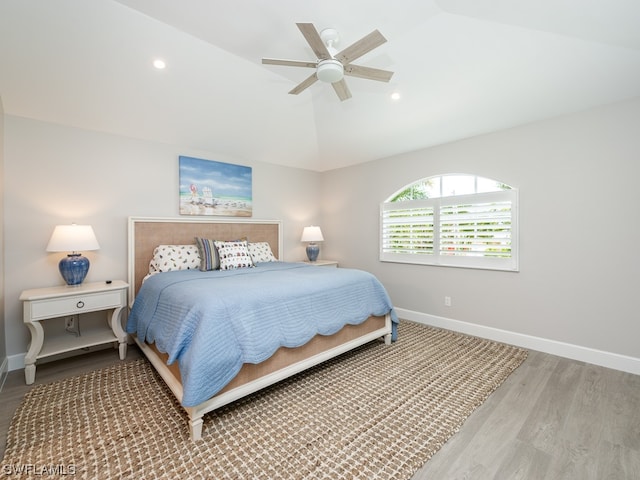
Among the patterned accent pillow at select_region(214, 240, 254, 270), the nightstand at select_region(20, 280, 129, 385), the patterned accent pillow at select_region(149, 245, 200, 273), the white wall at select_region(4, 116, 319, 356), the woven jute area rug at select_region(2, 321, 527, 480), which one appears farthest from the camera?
the patterned accent pillow at select_region(214, 240, 254, 270)

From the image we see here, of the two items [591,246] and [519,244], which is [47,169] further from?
[591,246]

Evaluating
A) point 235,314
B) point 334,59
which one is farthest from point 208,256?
point 334,59

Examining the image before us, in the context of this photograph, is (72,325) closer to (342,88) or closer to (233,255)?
(233,255)

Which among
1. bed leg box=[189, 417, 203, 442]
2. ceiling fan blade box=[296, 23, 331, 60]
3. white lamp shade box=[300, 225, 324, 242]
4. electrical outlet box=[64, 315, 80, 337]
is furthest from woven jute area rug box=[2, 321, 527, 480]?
ceiling fan blade box=[296, 23, 331, 60]

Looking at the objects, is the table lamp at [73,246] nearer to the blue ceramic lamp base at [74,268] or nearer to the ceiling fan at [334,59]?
the blue ceramic lamp base at [74,268]

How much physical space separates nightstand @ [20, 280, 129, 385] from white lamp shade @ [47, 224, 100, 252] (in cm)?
38

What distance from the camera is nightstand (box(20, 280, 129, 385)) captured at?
244cm

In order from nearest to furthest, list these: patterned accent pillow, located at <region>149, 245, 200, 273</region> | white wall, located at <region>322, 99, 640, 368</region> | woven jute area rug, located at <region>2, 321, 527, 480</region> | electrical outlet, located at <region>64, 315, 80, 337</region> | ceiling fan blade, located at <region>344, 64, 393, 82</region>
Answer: woven jute area rug, located at <region>2, 321, 527, 480</region>, ceiling fan blade, located at <region>344, 64, 393, 82</region>, white wall, located at <region>322, 99, 640, 368</region>, electrical outlet, located at <region>64, 315, 80, 337</region>, patterned accent pillow, located at <region>149, 245, 200, 273</region>

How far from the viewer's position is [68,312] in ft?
8.46

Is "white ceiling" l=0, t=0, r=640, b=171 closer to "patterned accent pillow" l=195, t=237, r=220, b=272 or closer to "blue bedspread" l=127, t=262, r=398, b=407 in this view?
"patterned accent pillow" l=195, t=237, r=220, b=272

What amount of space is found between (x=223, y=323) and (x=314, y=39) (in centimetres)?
194

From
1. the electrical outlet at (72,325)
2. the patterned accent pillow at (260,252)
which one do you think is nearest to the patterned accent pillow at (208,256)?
the patterned accent pillow at (260,252)

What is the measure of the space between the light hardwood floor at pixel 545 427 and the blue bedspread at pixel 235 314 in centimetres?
104

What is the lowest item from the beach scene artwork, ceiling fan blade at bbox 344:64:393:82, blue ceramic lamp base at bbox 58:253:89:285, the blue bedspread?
the blue bedspread
